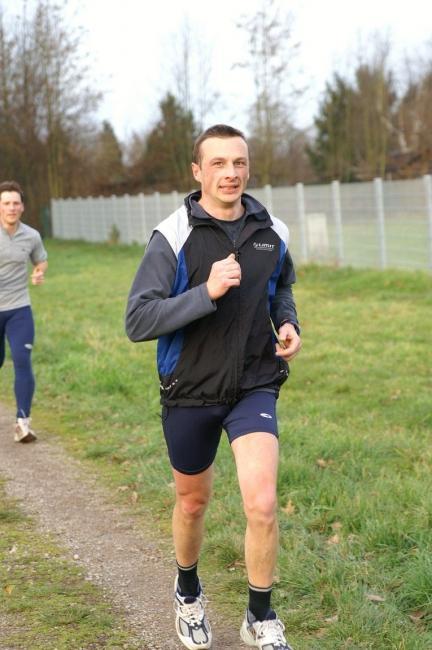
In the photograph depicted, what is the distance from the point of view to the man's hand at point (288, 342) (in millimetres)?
3818

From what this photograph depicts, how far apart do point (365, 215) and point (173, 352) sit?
1757cm

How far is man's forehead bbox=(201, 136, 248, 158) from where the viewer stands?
148 inches

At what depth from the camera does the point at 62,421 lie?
28.8ft

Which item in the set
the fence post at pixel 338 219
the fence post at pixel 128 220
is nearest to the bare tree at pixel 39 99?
the fence post at pixel 128 220

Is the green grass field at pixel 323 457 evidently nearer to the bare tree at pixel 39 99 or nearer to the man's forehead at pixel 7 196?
the man's forehead at pixel 7 196

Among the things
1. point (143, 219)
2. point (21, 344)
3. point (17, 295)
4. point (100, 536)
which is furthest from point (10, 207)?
point (143, 219)

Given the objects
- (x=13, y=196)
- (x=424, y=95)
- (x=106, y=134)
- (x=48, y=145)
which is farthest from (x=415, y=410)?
(x=106, y=134)

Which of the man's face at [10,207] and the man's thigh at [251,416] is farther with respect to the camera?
the man's face at [10,207]

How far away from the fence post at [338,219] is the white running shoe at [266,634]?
18.0 metres

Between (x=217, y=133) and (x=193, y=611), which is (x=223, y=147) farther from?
(x=193, y=611)

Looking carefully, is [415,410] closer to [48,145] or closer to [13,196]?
[13,196]

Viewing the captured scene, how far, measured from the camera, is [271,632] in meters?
3.72

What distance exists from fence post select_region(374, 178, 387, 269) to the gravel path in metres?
13.2

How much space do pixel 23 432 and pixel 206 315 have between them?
15.1 feet
